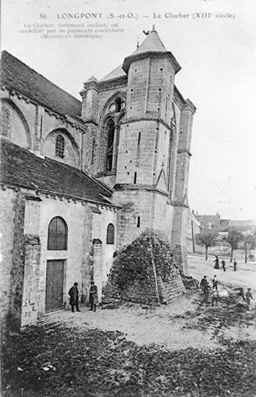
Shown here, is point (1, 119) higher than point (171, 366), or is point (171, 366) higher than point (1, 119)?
point (1, 119)

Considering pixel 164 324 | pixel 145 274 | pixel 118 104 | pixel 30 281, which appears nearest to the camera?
pixel 30 281

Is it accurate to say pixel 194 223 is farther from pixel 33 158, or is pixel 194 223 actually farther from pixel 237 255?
pixel 33 158

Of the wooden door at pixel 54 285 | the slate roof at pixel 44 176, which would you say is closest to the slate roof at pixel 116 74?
the slate roof at pixel 44 176

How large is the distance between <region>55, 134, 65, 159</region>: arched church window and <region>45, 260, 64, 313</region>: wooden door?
296 inches

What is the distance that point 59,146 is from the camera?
1727 cm

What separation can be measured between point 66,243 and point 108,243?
330 cm

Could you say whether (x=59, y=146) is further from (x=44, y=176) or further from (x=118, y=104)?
(x=118, y=104)

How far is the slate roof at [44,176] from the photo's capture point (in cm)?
1058

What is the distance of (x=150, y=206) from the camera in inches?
624

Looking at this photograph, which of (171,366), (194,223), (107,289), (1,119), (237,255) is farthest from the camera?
(194,223)

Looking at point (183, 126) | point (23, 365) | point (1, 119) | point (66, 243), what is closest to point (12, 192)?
point (66, 243)

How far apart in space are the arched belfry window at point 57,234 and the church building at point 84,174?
0.05m

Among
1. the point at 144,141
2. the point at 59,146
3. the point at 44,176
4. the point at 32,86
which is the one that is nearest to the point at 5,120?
the point at 44,176

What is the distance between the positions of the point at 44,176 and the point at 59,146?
5.27 meters
